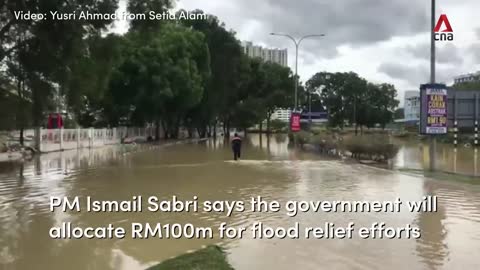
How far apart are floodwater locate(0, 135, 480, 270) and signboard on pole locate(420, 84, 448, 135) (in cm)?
309

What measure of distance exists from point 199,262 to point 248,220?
352 cm

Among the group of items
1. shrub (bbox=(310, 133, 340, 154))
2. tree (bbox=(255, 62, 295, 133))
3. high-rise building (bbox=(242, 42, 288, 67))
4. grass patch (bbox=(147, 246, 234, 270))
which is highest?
high-rise building (bbox=(242, 42, 288, 67))

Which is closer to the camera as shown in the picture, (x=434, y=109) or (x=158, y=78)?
(x=434, y=109)

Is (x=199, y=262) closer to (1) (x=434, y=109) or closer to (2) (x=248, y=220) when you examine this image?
(2) (x=248, y=220)

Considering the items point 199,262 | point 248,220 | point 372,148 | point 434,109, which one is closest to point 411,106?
point 372,148

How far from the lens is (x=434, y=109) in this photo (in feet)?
70.4

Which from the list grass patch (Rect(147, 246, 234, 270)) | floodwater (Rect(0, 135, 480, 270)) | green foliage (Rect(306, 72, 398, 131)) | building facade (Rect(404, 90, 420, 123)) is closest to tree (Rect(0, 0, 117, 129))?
floodwater (Rect(0, 135, 480, 270))

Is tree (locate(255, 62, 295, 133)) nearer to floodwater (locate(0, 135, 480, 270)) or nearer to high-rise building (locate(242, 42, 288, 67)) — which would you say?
high-rise building (locate(242, 42, 288, 67))

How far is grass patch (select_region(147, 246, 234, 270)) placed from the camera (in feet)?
21.9

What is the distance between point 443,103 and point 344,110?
9824 centimetres

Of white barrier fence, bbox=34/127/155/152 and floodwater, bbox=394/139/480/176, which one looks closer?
floodwater, bbox=394/139/480/176

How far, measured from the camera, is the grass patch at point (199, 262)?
21.9ft

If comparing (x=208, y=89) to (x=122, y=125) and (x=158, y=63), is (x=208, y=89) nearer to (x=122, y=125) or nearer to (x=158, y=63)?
(x=122, y=125)

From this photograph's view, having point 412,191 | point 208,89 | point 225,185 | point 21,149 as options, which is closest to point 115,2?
point 225,185
